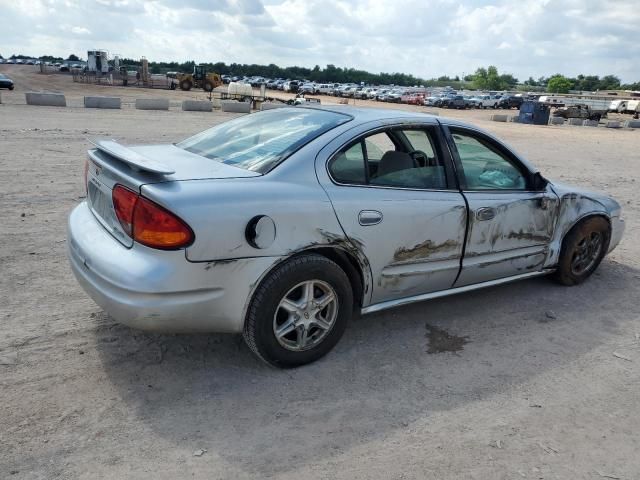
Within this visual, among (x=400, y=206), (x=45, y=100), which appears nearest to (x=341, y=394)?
(x=400, y=206)

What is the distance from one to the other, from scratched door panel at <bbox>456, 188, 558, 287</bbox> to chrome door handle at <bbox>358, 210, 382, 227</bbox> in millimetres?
887

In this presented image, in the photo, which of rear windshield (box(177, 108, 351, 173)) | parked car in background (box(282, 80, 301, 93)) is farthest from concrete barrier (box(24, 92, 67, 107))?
parked car in background (box(282, 80, 301, 93))

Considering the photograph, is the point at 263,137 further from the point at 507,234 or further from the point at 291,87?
the point at 291,87

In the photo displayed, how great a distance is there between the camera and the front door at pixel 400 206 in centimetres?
339

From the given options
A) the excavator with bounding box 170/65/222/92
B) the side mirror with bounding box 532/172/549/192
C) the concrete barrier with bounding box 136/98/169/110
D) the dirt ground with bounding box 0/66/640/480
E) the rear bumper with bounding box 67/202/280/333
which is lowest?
the dirt ground with bounding box 0/66/640/480

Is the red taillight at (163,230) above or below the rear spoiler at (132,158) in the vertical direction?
below

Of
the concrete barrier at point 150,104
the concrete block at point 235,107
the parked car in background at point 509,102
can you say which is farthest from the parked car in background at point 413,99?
the concrete barrier at point 150,104

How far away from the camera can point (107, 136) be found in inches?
517

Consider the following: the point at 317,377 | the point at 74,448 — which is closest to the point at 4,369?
the point at 74,448

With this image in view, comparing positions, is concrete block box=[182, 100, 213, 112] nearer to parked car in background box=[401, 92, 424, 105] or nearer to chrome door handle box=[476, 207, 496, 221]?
chrome door handle box=[476, 207, 496, 221]

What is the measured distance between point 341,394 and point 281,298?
2.20 ft

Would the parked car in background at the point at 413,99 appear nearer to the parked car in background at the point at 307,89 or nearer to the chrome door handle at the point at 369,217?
the parked car in background at the point at 307,89

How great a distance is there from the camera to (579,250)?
502 cm

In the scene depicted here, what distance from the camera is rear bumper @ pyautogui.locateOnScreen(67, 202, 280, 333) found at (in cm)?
279
